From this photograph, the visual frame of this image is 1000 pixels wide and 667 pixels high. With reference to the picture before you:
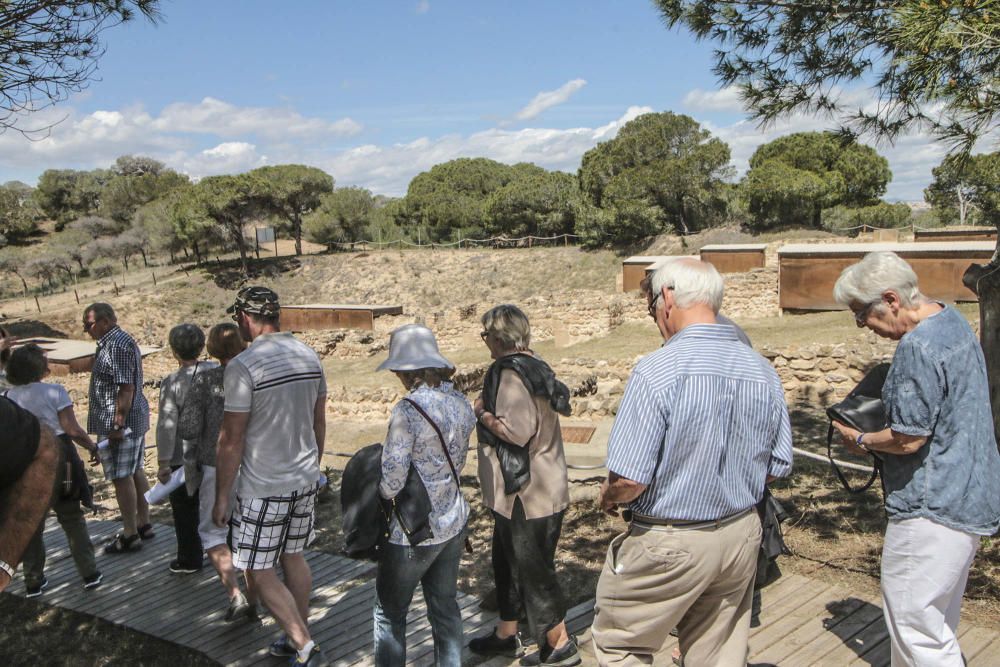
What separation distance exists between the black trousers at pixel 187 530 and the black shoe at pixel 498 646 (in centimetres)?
207

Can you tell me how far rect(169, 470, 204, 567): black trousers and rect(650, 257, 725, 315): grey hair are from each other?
339cm

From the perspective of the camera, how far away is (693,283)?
233 cm

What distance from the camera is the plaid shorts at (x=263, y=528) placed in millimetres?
3232

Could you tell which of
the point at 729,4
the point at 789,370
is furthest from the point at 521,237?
the point at 729,4

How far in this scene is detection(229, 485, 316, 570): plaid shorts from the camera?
127 inches

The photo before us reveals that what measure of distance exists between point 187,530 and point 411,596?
2392 millimetres

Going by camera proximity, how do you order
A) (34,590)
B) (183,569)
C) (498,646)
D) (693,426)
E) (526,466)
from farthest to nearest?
(183,569)
(34,590)
(498,646)
(526,466)
(693,426)

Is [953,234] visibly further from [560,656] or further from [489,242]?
[560,656]

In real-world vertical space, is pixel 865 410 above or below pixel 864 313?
below

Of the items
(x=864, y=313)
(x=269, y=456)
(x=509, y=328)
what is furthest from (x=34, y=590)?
(x=864, y=313)

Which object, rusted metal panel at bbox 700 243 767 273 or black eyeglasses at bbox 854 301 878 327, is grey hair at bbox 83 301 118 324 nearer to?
black eyeglasses at bbox 854 301 878 327

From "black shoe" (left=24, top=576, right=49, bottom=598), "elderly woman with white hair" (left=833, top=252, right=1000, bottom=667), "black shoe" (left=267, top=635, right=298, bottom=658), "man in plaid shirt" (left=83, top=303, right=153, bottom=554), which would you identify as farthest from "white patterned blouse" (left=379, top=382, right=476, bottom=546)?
"black shoe" (left=24, top=576, right=49, bottom=598)

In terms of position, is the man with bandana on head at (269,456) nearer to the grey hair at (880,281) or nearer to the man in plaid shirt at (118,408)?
the man in plaid shirt at (118,408)

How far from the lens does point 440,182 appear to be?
53.2 m
